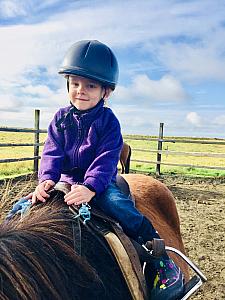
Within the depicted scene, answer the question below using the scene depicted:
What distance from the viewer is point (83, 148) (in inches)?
73.3

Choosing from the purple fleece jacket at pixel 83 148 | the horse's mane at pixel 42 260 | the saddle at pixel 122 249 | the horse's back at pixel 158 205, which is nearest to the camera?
the horse's mane at pixel 42 260

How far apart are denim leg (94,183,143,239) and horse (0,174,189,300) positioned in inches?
6.6

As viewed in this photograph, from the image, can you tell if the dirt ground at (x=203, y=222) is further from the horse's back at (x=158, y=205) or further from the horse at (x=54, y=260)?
the horse's back at (x=158, y=205)

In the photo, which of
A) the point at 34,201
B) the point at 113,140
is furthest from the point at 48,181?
the point at 113,140

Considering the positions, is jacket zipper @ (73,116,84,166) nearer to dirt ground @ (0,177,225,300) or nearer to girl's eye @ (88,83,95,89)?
girl's eye @ (88,83,95,89)

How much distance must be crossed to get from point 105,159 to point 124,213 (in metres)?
0.26

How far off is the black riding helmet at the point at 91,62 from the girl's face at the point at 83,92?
5 centimetres

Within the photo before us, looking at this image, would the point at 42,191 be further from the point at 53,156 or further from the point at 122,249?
the point at 122,249

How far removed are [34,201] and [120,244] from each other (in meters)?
0.45

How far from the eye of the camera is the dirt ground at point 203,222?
387 centimetres

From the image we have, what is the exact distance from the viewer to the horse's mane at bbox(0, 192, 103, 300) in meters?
1.23

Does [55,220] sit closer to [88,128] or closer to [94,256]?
[94,256]

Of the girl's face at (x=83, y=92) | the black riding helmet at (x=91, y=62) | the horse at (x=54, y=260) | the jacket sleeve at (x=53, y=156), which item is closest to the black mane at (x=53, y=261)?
the horse at (x=54, y=260)

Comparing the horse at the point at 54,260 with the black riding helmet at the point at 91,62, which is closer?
the horse at the point at 54,260
